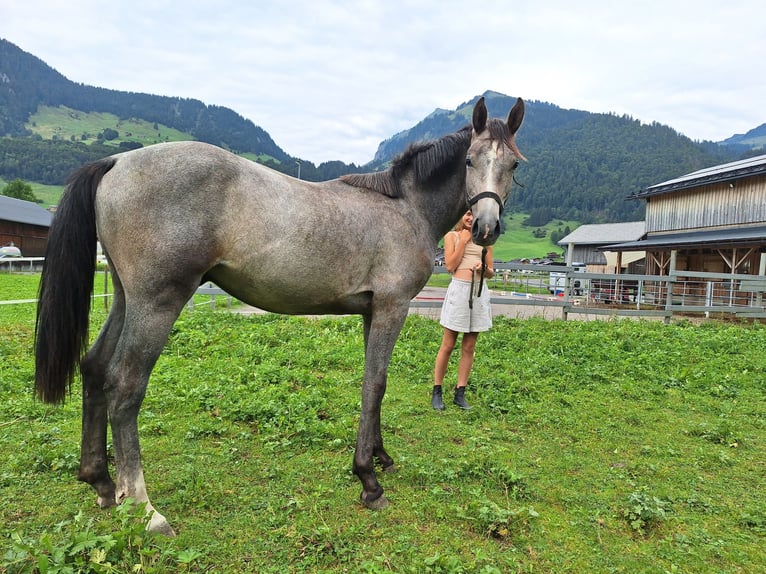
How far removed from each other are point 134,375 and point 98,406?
0.62 metres

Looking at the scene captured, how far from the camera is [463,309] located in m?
4.93

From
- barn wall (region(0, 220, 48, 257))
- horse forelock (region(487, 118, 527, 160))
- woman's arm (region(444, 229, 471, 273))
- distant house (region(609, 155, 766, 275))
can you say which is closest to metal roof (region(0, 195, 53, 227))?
barn wall (region(0, 220, 48, 257))

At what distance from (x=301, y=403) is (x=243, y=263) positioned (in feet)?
7.77

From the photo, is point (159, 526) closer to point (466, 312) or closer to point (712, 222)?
point (466, 312)

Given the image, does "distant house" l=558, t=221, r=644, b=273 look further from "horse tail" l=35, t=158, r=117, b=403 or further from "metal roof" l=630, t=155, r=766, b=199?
"horse tail" l=35, t=158, r=117, b=403

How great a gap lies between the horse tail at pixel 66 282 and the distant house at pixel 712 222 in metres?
22.7

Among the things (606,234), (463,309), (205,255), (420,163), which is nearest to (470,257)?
(463,309)

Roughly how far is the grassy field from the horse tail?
88cm

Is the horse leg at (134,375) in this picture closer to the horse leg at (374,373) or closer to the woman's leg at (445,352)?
the horse leg at (374,373)

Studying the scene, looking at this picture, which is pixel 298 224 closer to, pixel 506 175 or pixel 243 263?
pixel 243 263

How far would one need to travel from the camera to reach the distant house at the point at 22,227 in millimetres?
42219

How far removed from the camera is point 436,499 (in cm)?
292

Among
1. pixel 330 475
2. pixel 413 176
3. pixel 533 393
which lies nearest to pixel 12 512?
pixel 330 475

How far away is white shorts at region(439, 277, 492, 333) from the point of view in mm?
4906
